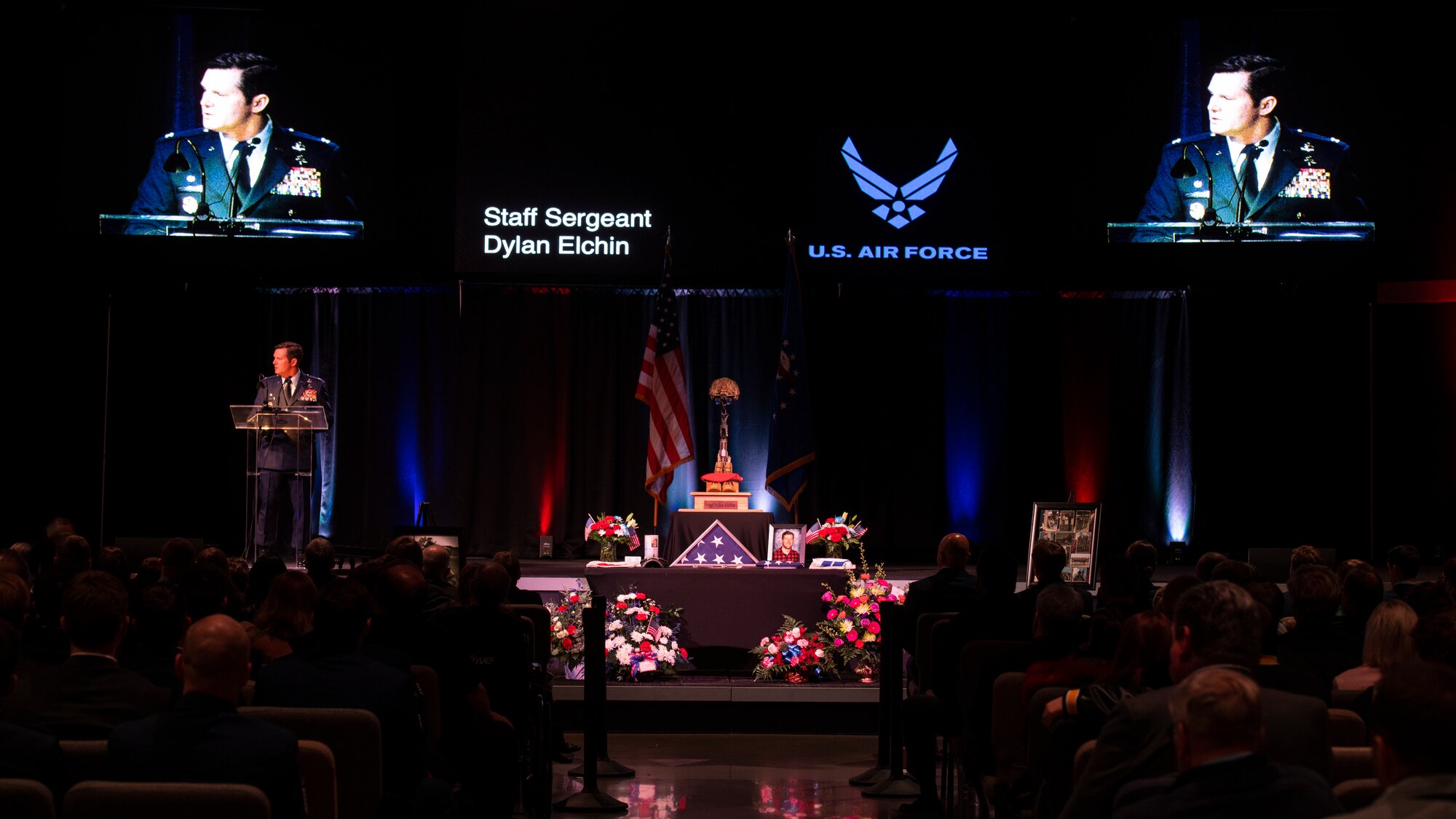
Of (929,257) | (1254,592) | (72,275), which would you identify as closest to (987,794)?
(1254,592)

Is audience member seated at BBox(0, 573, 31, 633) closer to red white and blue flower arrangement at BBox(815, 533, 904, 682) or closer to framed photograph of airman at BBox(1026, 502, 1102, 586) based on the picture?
red white and blue flower arrangement at BBox(815, 533, 904, 682)

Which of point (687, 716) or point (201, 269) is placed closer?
point (687, 716)

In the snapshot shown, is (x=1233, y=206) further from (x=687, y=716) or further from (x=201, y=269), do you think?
(x=201, y=269)

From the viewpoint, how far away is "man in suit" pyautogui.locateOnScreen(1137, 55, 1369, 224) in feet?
39.8

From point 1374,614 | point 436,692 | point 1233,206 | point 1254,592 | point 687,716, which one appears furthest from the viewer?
point 1233,206

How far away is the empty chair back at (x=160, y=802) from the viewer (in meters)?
2.63

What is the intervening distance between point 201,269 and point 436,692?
9.49m

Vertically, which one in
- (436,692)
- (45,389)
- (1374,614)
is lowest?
(436,692)

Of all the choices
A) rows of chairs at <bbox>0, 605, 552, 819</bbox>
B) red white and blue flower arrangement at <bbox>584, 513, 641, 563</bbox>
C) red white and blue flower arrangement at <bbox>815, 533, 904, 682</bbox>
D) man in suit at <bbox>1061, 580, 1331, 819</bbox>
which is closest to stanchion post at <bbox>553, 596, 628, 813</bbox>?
rows of chairs at <bbox>0, 605, 552, 819</bbox>

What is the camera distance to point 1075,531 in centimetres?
1070

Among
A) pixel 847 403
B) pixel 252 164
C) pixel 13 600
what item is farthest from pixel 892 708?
pixel 252 164

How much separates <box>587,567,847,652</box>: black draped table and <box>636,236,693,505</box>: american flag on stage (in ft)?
7.77

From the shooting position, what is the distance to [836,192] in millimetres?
12500

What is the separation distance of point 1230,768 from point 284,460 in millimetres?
9385
